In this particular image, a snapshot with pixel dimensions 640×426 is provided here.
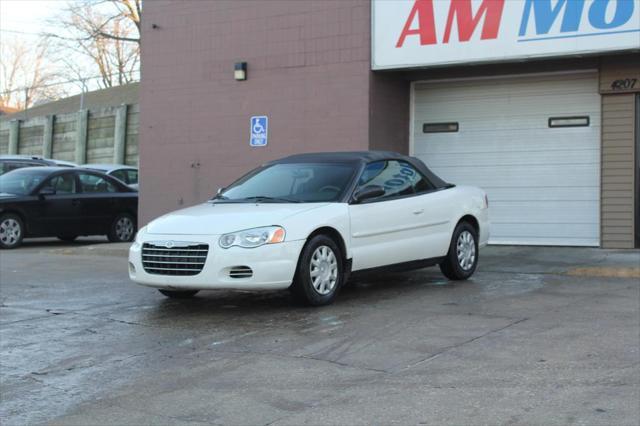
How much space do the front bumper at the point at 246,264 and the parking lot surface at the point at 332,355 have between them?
12.8 inches

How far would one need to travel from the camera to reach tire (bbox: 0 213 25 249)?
1426cm

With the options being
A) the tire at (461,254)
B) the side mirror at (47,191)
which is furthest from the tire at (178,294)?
the side mirror at (47,191)

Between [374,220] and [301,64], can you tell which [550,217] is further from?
[374,220]

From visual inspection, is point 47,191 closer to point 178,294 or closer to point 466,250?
point 178,294

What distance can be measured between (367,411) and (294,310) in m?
3.11

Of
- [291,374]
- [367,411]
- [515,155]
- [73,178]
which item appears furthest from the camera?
[73,178]

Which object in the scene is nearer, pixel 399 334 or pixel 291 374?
pixel 291 374

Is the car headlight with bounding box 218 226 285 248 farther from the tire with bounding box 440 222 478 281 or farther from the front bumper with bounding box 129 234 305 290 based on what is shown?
the tire with bounding box 440 222 478 281

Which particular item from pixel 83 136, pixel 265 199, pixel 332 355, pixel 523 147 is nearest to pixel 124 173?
pixel 523 147

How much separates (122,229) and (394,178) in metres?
8.60

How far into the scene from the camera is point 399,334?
6570 mm

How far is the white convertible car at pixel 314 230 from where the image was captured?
7.28 m

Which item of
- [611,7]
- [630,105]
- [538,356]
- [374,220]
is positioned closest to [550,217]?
[630,105]

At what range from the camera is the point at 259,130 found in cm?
1461
